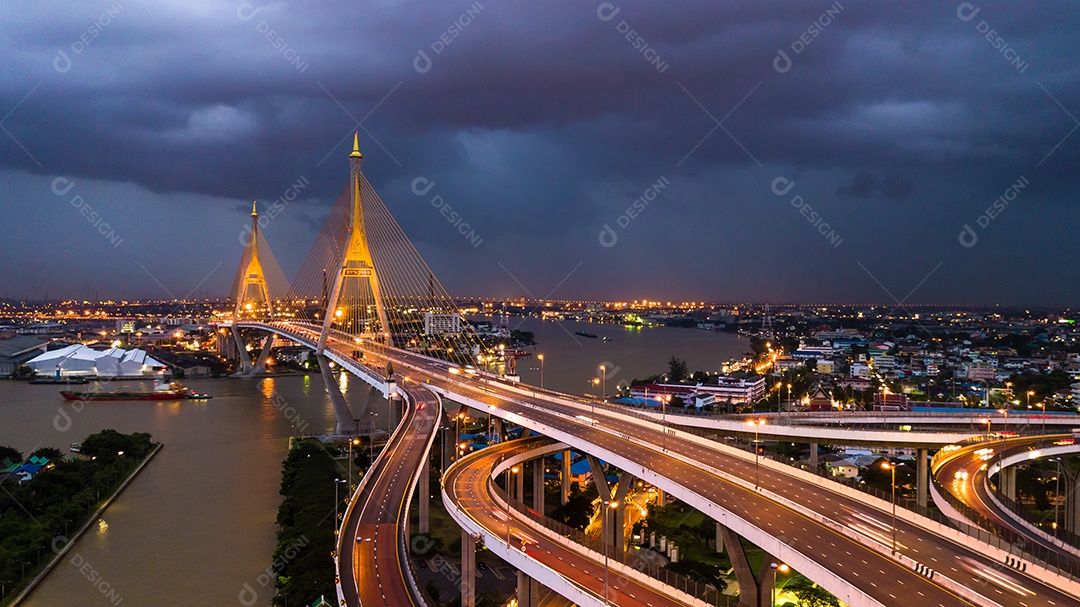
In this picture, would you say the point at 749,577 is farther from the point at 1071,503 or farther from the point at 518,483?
the point at 1071,503

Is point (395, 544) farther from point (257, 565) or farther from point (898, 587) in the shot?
point (898, 587)

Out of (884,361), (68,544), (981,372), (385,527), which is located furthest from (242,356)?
(981,372)

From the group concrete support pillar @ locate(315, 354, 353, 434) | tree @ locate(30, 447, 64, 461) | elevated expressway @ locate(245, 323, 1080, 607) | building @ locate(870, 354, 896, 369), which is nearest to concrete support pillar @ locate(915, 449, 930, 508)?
elevated expressway @ locate(245, 323, 1080, 607)

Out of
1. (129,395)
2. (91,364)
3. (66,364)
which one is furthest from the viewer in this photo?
(91,364)

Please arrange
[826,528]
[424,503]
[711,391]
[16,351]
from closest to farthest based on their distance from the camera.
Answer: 1. [826,528]
2. [424,503]
3. [711,391]
4. [16,351]

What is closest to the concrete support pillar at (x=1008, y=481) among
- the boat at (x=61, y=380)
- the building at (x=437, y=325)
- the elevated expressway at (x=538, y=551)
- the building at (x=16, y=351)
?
the elevated expressway at (x=538, y=551)

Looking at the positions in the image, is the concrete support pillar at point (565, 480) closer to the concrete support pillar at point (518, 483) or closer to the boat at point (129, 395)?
the concrete support pillar at point (518, 483)
